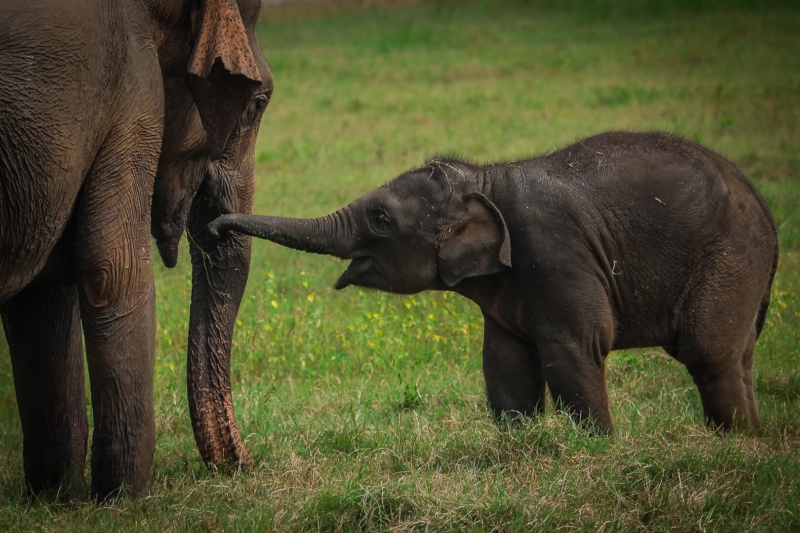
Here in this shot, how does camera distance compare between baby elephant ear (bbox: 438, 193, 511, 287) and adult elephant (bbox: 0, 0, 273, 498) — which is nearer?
adult elephant (bbox: 0, 0, 273, 498)

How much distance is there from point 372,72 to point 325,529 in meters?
13.6

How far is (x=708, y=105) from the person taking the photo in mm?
13953

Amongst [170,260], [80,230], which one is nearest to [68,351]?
[170,260]

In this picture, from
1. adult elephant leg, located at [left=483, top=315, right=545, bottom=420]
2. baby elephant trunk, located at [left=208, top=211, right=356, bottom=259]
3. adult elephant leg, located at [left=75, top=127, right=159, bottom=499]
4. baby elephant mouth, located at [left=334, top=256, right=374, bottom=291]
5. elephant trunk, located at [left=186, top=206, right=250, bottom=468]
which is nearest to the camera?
adult elephant leg, located at [left=75, top=127, right=159, bottom=499]

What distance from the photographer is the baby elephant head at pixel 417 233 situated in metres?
4.88

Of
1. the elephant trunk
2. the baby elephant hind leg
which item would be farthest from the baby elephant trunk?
the baby elephant hind leg

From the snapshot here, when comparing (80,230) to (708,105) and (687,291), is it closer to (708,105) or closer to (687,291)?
(687,291)

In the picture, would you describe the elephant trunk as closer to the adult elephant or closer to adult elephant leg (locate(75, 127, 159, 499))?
the adult elephant

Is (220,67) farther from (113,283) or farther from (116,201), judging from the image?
(113,283)

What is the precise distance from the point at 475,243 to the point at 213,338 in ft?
3.75

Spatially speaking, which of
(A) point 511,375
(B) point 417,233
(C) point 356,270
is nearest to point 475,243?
(B) point 417,233

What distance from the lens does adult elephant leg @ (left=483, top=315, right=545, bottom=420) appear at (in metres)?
5.12

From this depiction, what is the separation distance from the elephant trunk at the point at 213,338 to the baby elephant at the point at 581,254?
0.32 meters

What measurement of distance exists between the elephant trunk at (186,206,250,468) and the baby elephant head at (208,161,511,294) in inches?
12.7
